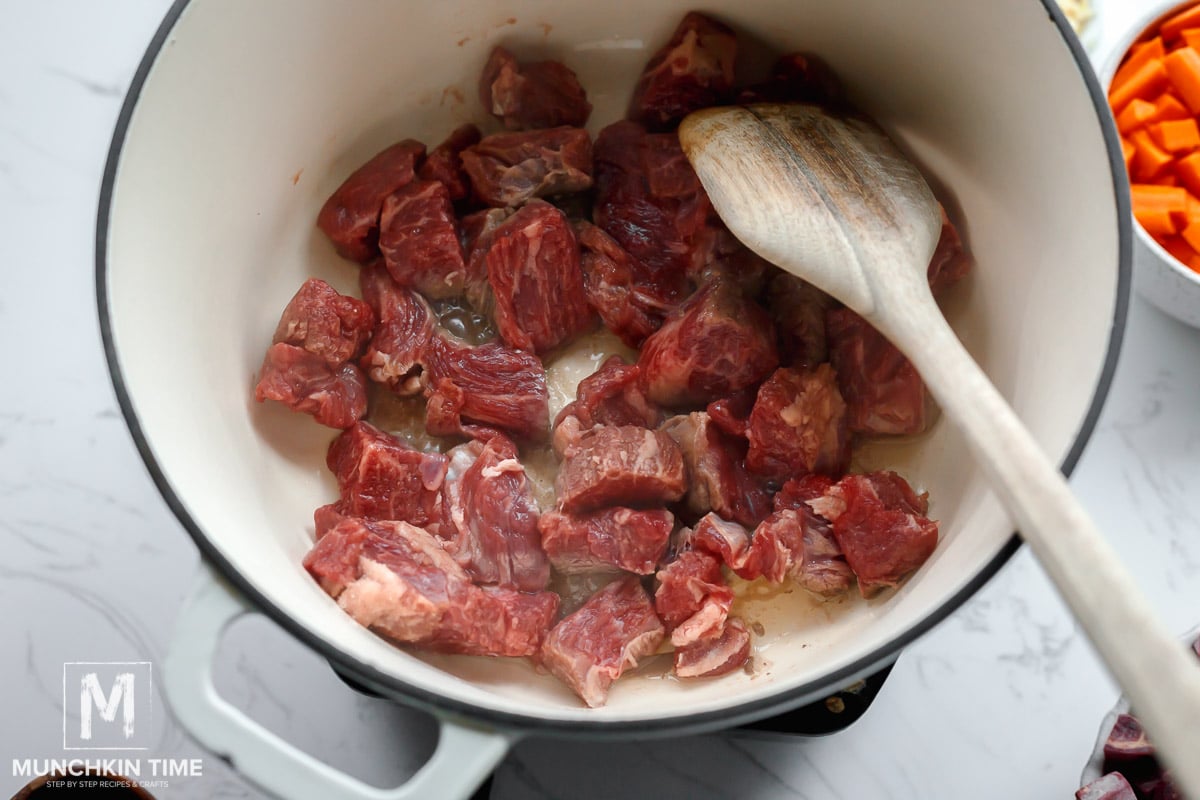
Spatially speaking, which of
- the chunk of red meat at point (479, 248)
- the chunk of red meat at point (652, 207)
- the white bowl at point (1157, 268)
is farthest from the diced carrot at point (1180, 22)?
the chunk of red meat at point (479, 248)

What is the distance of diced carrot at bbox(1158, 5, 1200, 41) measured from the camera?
1.99 m

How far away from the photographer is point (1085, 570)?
1.10 metres

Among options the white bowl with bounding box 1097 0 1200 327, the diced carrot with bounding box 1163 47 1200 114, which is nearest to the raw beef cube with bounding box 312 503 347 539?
the white bowl with bounding box 1097 0 1200 327

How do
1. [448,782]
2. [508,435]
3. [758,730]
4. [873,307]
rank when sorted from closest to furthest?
1. [448,782]
2. [873,307]
3. [758,730]
4. [508,435]

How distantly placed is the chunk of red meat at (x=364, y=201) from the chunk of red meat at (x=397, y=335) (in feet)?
0.27

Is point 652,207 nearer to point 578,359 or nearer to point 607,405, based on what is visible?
point 578,359

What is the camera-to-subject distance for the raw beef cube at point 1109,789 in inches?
63.3

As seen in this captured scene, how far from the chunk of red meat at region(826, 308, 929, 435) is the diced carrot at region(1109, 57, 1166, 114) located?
31.1 inches

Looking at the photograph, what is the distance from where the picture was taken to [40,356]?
216 centimetres

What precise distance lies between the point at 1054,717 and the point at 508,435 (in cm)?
128

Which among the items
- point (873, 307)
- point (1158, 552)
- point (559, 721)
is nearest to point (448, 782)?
point (559, 721)

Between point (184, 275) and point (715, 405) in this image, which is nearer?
point (184, 275)

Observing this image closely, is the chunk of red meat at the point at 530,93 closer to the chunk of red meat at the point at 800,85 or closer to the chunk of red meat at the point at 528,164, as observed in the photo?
the chunk of red meat at the point at 528,164

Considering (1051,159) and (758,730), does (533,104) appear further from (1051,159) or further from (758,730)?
(758,730)
